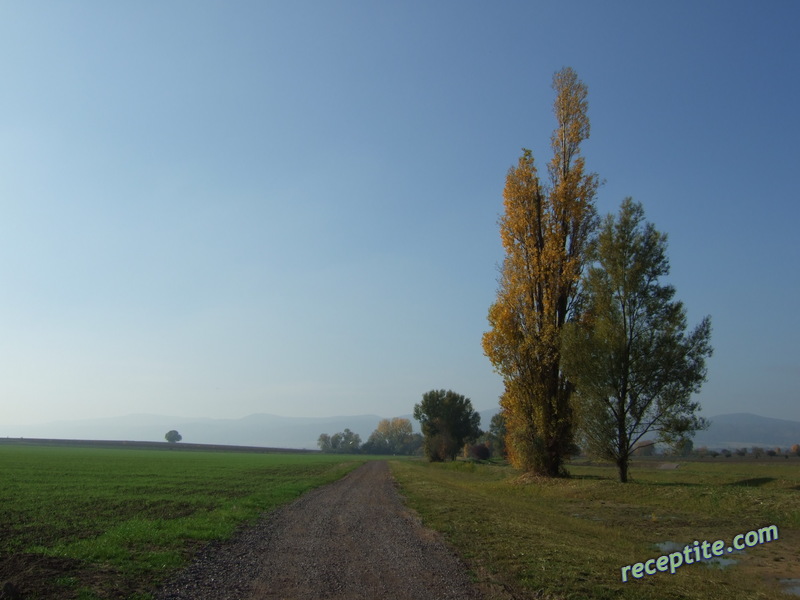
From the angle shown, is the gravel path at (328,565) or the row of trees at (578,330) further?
the row of trees at (578,330)

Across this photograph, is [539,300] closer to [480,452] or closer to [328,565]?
[328,565]

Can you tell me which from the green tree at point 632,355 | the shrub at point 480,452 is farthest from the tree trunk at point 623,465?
the shrub at point 480,452

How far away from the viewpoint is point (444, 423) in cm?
8694

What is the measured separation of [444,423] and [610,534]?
246 ft

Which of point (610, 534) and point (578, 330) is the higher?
point (578, 330)

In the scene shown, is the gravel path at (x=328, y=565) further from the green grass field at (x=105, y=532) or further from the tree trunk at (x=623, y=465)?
the tree trunk at (x=623, y=465)

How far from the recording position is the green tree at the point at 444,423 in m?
84.2

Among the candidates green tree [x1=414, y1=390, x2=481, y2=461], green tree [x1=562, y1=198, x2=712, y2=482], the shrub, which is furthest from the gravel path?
the shrub

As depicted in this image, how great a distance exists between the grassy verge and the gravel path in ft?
2.30

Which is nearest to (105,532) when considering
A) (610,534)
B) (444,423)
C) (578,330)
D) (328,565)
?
(328,565)

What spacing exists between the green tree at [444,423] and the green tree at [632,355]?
61832mm

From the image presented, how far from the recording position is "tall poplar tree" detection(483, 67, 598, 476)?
2717cm

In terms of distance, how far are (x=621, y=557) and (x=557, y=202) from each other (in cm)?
2110

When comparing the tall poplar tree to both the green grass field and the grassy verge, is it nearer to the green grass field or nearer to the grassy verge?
the grassy verge
